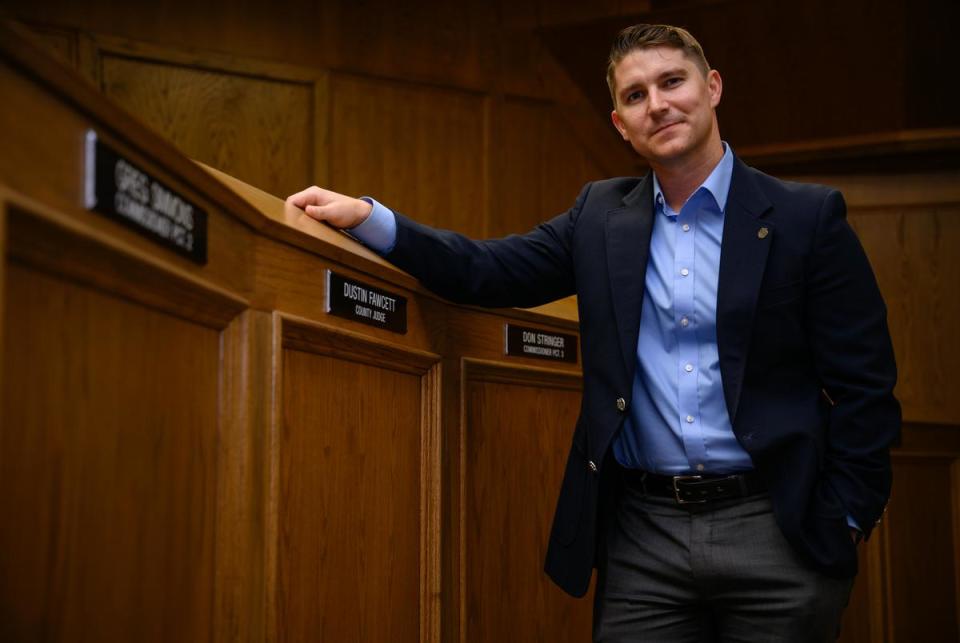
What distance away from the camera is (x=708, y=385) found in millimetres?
1753

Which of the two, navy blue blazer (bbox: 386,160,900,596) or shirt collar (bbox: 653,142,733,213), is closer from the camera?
navy blue blazer (bbox: 386,160,900,596)

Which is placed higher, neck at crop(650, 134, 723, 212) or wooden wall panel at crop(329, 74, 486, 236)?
wooden wall panel at crop(329, 74, 486, 236)

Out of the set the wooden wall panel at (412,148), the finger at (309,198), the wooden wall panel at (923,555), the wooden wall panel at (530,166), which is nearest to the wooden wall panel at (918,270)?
the wooden wall panel at (923,555)

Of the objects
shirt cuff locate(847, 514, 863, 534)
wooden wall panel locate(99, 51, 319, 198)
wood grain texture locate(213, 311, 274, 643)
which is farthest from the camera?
wooden wall panel locate(99, 51, 319, 198)

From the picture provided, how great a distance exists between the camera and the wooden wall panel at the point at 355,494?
1601 millimetres

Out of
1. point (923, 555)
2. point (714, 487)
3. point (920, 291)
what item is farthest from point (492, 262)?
point (920, 291)

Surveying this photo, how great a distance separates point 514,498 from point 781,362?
2.78 feet

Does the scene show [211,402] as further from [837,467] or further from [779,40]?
[779,40]

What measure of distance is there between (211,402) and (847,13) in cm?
344

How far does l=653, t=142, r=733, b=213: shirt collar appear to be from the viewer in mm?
1850

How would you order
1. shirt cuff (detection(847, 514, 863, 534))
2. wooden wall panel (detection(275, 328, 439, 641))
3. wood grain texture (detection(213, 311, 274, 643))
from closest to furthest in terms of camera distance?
wood grain texture (detection(213, 311, 274, 643)) → wooden wall panel (detection(275, 328, 439, 641)) → shirt cuff (detection(847, 514, 863, 534))

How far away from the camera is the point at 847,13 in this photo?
13.3 ft

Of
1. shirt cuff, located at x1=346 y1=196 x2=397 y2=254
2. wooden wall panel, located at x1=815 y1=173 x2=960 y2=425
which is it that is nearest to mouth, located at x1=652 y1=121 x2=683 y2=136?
shirt cuff, located at x1=346 y1=196 x2=397 y2=254

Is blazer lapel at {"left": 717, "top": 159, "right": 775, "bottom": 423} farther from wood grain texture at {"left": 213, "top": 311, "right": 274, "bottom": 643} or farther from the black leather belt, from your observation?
wood grain texture at {"left": 213, "top": 311, "right": 274, "bottom": 643}
